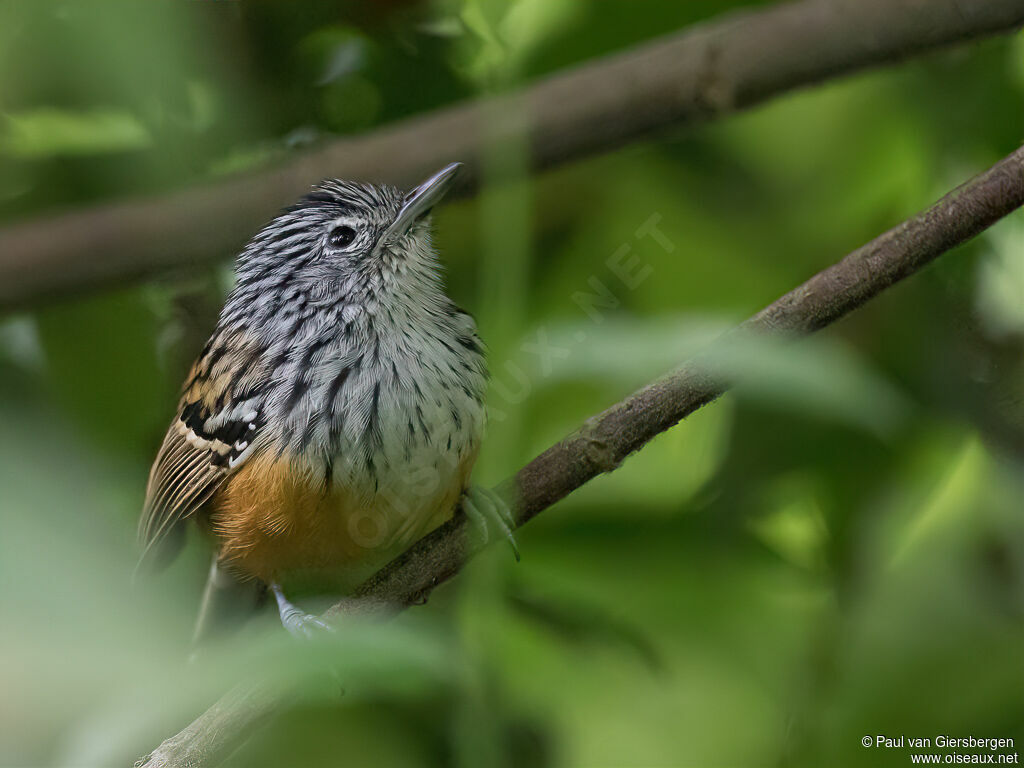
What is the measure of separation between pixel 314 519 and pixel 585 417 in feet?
2.02

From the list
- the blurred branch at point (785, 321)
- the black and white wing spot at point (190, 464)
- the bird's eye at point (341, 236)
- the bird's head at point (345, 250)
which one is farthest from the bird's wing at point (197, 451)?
the blurred branch at point (785, 321)

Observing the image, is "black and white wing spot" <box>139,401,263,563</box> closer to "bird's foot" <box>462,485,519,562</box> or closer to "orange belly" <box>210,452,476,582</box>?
"orange belly" <box>210,452,476,582</box>

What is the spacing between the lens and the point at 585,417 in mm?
1643

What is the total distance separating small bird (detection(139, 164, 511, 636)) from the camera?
1.94 m

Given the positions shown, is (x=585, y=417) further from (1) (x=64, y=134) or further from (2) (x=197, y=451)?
(1) (x=64, y=134)

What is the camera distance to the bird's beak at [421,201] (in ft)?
6.41

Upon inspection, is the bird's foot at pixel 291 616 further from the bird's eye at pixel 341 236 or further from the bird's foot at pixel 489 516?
the bird's eye at pixel 341 236

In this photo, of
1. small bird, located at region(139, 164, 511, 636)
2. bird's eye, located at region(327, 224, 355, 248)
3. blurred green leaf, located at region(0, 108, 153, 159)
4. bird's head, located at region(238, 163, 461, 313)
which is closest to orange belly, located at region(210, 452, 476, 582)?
small bird, located at region(139, 164, 511, 636)

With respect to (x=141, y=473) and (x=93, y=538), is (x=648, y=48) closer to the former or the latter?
(x=141, y=473)

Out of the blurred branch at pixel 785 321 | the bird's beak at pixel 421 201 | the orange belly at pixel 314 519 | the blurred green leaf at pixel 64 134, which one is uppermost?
the blurred green leaf at pixel 64 134

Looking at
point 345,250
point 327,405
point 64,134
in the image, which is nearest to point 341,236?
point 345,250

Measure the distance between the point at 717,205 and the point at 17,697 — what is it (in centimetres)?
154

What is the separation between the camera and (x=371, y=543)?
1.98 m

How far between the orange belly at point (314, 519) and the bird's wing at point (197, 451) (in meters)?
0.05
